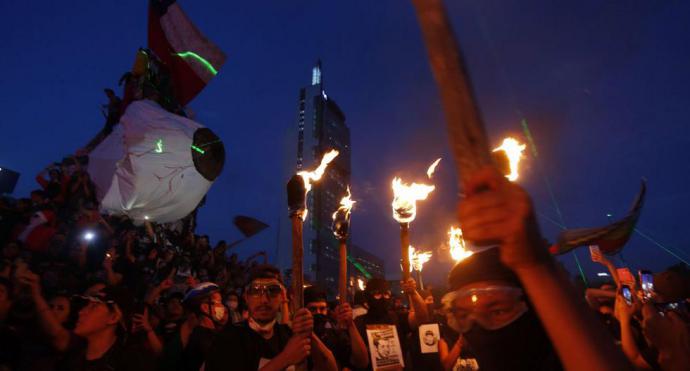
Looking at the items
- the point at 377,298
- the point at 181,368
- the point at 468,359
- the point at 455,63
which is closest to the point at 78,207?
the point at 181,368

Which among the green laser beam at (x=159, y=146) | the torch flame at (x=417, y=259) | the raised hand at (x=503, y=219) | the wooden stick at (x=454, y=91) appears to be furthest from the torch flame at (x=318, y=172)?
the torch flame at (x=417, y=259)

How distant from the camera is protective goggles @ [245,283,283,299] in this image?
4.08 meters

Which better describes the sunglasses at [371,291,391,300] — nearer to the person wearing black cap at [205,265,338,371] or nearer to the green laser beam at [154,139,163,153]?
the person wearing black cap at [205,265,338,371]

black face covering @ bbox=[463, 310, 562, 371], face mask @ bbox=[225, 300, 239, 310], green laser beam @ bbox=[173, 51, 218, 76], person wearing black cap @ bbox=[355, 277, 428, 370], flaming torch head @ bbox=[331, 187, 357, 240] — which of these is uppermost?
green laser beam @ bbox=[173, 51, 218, 76]

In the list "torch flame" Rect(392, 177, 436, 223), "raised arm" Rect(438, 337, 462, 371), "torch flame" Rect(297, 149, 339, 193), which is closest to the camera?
"torch flame" Rect(297, 149, 339, 193)

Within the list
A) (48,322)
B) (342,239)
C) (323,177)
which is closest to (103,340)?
(48,322)

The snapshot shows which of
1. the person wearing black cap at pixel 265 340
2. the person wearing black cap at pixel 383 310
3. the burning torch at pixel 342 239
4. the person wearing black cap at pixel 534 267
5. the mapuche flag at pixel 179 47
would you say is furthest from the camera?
the mapuche flag at pixel 179 47

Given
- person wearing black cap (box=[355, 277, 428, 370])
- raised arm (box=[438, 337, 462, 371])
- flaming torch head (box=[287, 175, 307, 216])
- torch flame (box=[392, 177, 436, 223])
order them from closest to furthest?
flaming torch head (box=[287, 175, 307, 216])
torch flame (box=[392, 177, 436, 223])
raised arm (box=[438, 337, 462, 371])
person wearing black cap (box=[355, 277, 428, 370])

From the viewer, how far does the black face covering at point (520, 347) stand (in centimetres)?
200

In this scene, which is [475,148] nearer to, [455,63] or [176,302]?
[455,63]

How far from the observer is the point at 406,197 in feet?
17.0

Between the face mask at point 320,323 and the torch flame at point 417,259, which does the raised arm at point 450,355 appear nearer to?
the face mask at point 320,323

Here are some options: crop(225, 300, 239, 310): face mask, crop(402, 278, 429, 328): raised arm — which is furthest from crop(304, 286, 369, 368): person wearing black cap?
crop(225, 300, 239, 310): face mask

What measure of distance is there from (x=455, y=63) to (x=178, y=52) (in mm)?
9481
